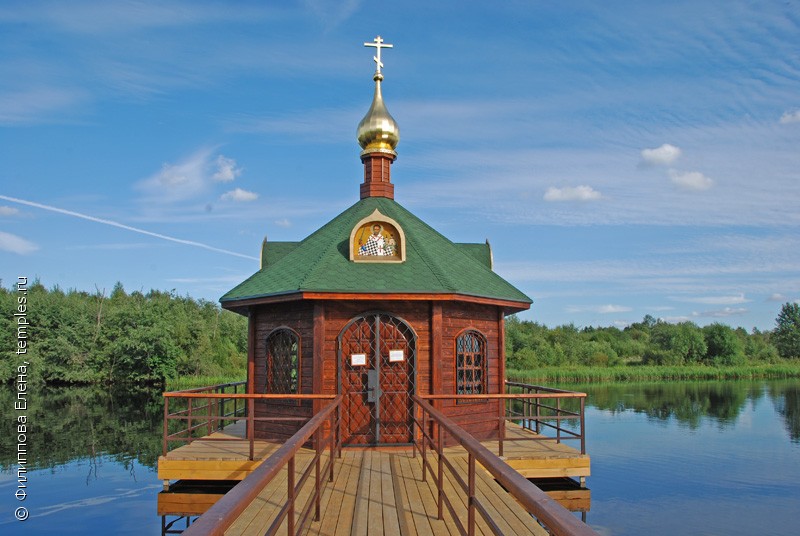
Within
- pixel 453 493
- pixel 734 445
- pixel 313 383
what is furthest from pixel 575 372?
pixel 453 493

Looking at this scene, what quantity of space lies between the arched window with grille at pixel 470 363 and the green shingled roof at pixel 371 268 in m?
0.78

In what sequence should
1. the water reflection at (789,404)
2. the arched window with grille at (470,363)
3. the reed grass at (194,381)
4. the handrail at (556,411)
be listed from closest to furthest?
1. the handrail at (556,411)
2. the arched window with grille at (470,363)
3. the water reflection at (789,404)
4. the reed grass at (194,381)

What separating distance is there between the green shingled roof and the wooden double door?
0.64m

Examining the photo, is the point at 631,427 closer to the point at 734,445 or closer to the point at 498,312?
the point at 734,445

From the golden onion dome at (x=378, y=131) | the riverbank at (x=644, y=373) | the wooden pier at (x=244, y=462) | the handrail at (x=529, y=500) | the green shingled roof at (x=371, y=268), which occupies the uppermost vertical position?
the golden onion dome at (x=378, y=131)

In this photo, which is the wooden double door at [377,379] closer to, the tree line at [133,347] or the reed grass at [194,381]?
the reed grass at [194,381]

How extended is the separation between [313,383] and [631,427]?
46.0ft

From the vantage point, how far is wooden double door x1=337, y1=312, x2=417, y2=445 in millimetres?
10000

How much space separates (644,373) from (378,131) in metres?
32.9

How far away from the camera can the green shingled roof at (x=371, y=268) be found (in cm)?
999

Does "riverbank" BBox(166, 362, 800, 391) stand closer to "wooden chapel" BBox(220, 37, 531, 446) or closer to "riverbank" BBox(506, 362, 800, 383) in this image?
"riverbank" BBox(506, 362, 800, 383)

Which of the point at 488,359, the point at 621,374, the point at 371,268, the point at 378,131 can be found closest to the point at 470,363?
the point at 488,359

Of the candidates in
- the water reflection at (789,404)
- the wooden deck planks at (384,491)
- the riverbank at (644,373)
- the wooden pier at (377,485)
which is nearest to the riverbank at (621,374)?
the riverbank at (644,373)

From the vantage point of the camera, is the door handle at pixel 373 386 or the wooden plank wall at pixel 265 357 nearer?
the door handle at pixel 373 386
